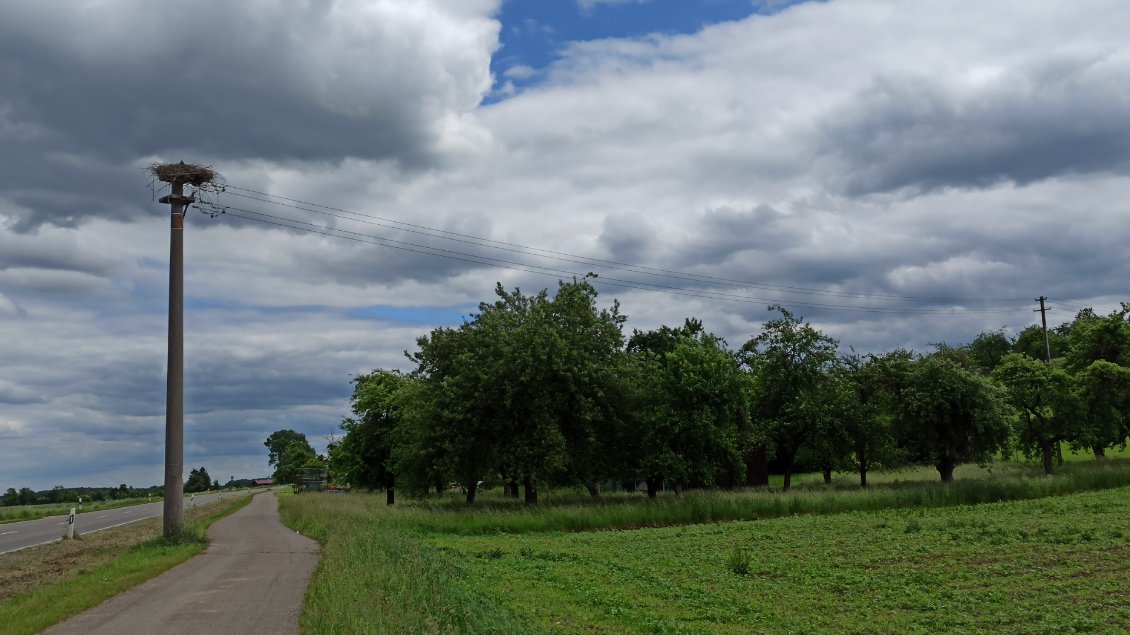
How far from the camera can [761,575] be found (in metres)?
17.3

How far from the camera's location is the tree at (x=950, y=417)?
45969 millimetres

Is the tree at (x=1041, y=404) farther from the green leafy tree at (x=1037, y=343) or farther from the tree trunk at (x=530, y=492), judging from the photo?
the green leafy tree at (x=1037, y=343)

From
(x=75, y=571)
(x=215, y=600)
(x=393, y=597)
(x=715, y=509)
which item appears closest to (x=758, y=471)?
(x=715, y=509)

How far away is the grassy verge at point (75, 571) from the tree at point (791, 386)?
3300 centimetres

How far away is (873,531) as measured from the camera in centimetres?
2420

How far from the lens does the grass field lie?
1180 centimetres

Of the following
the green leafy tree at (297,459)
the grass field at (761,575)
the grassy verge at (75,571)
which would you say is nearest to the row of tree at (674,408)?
the grass field at (761,575)

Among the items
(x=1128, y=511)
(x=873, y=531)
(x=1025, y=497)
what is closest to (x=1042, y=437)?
(x=1025, y=497)

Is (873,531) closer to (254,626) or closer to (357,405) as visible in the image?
(254,626)

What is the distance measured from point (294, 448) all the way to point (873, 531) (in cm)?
17953

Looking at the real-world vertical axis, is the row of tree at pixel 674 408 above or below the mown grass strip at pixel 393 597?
above

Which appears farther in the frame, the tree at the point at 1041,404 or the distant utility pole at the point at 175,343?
the tree at the point at 1041,404

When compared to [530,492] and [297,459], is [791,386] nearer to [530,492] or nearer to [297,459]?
[530,492]

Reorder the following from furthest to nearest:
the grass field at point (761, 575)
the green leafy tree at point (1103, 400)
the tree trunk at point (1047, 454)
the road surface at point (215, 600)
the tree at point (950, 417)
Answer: the green leafy tree at point (1103, 400), the tree trunk at point (1047, 454), the tree at point (950, 417), the road surface at point (215, 600), the grass field at point (761, 575)
